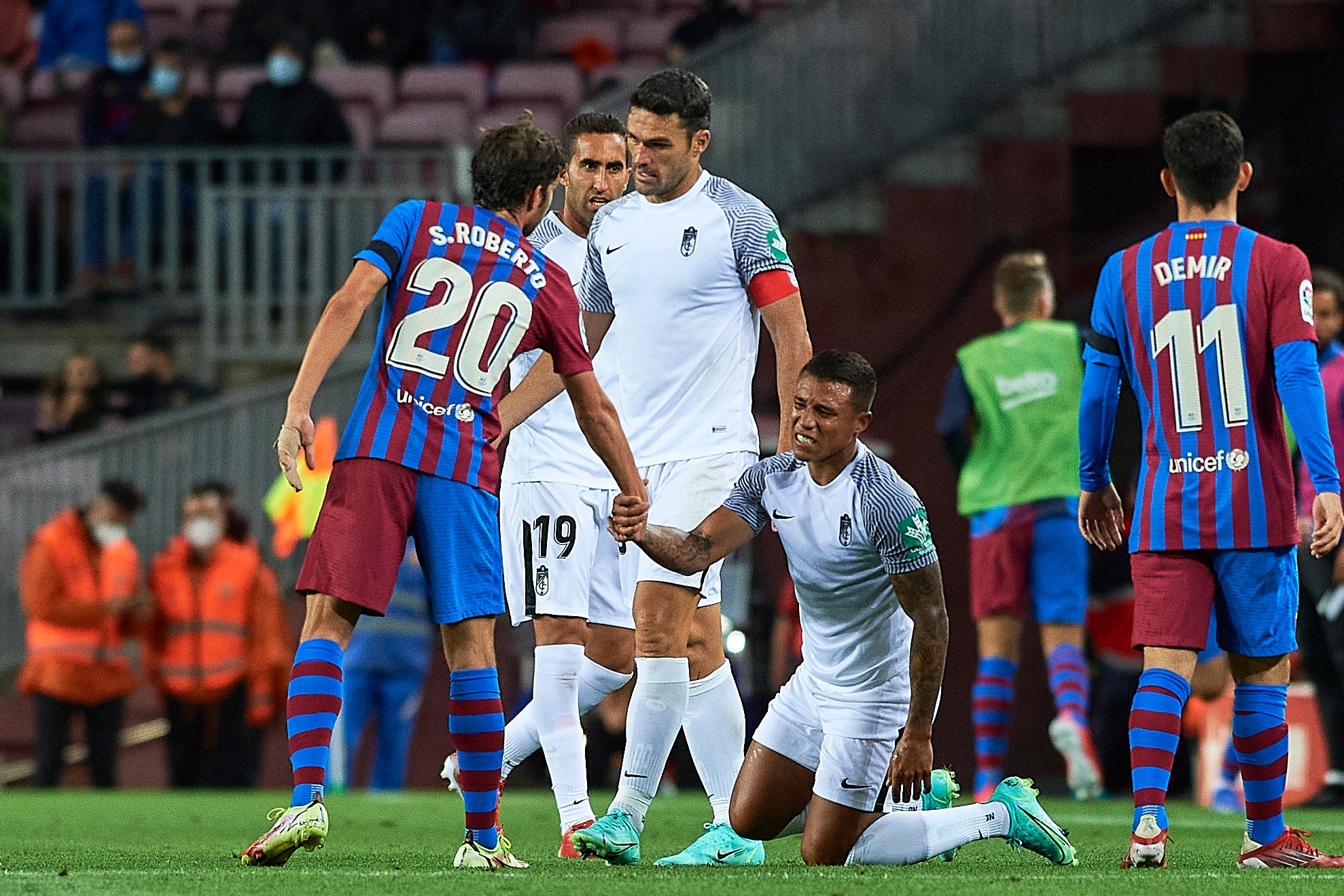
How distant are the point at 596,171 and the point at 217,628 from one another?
6014 mm

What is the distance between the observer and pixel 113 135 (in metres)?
14.6

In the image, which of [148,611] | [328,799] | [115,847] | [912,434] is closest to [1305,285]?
[115,847]

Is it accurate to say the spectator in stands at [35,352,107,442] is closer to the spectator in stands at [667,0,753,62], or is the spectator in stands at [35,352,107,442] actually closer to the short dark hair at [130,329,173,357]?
the short dark hair at [130,329,173,357]

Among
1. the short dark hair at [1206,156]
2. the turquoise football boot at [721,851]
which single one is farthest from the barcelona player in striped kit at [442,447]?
the short dark hair at [1206,156]

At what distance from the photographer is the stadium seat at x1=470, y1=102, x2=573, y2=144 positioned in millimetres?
14422

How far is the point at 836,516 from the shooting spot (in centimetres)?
502

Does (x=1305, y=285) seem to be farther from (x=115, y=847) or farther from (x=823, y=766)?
(x=115, y=847)

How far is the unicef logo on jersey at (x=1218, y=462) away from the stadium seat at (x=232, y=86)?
11470mm

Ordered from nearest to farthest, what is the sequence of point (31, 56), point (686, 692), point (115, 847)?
point (686, 692), point (115, 847), point (31, 56)

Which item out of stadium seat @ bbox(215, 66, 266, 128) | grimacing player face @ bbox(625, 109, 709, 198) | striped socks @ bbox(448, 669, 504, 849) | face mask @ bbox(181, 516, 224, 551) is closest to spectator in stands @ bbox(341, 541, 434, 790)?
face mask @ bbox(181, 516, 224, 551)

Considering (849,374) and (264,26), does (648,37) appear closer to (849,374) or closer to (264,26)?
(264,26)

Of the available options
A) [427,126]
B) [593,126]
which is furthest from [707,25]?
[593,126]

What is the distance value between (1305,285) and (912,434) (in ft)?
22.9

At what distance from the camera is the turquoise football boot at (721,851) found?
520 cm
